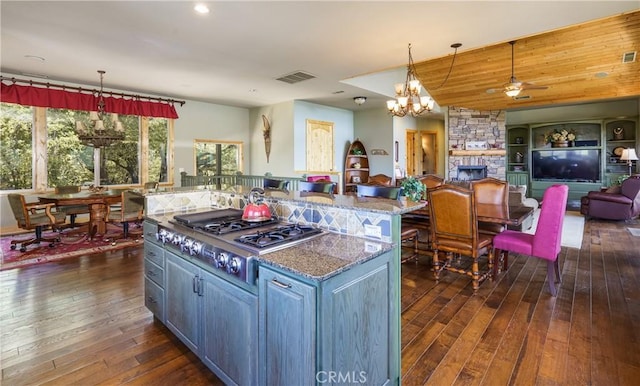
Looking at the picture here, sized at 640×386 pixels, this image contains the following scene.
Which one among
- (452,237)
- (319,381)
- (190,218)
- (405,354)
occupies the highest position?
(190,218)

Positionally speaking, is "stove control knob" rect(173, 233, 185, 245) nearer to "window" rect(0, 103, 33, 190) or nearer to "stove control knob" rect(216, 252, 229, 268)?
"stove control knob" rect(216, 252, 229, 268)

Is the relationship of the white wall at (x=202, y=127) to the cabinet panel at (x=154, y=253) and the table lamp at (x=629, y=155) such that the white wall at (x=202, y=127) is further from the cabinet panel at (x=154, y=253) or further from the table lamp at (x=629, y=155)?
the table lamp at (x=629, y=155)

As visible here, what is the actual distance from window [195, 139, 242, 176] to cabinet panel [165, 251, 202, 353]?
5.99 m

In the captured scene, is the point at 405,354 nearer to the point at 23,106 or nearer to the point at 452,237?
the point at 452,237

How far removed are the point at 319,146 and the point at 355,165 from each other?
1.37 m

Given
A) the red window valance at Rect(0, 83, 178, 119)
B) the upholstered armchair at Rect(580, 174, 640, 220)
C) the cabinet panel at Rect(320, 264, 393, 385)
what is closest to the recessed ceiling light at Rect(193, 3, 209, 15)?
the cabinet panel at Rect(320, 264, 393, 385)

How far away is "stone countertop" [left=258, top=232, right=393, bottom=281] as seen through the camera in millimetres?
1290

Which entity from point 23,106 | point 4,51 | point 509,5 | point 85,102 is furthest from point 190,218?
point 23,106

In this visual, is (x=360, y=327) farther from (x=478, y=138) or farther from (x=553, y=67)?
(x=478, y=138)

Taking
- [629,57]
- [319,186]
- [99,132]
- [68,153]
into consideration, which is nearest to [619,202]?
[629,57]

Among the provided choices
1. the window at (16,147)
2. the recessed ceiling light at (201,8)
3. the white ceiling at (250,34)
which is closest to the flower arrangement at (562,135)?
the white ceiling at (250,34)

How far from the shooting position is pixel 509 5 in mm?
3055

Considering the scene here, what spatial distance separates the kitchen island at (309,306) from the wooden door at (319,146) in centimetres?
570

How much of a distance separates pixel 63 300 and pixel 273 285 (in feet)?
8.73
